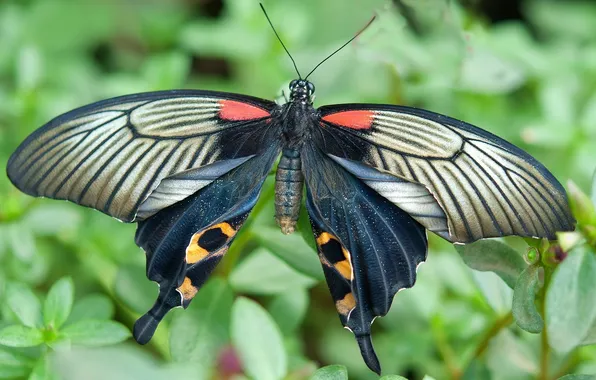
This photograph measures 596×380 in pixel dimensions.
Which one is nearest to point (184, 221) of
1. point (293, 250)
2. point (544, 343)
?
point (293, 250)

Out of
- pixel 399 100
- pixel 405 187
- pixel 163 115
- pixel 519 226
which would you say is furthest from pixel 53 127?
pixel 399 100

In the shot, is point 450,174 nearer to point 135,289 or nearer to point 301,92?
point 301,92

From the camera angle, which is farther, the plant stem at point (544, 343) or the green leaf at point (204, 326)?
the green leaf at point (204, 326)

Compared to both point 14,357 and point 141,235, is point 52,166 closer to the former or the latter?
point 141,235

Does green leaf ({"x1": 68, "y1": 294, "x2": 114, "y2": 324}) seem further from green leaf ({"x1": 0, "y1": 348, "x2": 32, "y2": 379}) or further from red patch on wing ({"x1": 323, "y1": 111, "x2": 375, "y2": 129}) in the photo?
red patch on wing ({"x1": 323, "y1": 111, "x2": 375, "y2": 129})

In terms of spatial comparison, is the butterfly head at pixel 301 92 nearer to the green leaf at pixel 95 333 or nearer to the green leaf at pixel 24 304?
the green leaf at pixel 95 333

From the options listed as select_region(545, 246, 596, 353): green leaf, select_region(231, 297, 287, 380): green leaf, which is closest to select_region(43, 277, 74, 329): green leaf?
select_region(231, 297, 287, 380): green leaf

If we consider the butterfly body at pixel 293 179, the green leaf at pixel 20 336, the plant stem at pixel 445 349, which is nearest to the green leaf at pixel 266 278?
the butterfly body at pixel 293 179
